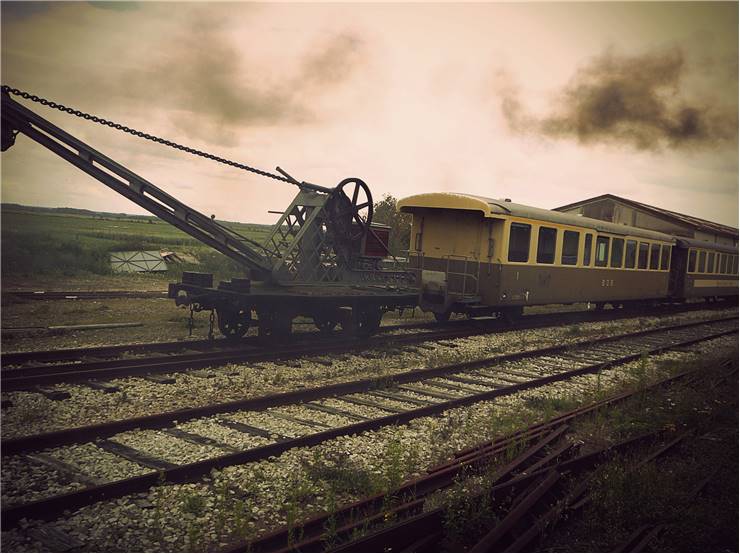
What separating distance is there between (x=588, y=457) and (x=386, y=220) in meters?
18.3

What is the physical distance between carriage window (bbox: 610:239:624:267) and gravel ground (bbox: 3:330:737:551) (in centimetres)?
1182

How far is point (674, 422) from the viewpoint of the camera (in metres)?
7.01

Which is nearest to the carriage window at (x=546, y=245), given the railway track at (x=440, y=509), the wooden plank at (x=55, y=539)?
the railway track at (x=440, y=509)

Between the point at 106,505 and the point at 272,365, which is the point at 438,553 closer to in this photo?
the point at 106,505

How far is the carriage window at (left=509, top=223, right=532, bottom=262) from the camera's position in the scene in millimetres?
13328

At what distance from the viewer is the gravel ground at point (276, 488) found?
3850 millimetres

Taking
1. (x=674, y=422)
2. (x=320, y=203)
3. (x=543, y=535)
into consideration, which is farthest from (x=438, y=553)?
(x=320, y=203)

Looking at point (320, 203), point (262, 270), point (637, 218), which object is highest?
point (637, 218)

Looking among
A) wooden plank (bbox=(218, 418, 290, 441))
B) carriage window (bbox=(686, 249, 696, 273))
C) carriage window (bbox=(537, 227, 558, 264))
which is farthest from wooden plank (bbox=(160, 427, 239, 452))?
carriage window (bbox=(686, 249, 696, 273))

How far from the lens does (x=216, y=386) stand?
757cm

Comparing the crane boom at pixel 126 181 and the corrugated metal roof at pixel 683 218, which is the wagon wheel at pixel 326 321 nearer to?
the crane boom at pixel 126 181

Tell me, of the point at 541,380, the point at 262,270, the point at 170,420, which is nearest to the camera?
the point at 170,420

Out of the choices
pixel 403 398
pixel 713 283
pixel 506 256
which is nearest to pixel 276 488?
pixel 403 398

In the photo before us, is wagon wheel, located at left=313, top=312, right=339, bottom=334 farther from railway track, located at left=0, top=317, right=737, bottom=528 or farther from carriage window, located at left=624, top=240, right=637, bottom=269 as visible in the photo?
carriage window, located at left=624, top=240, right=637, bottom=269
